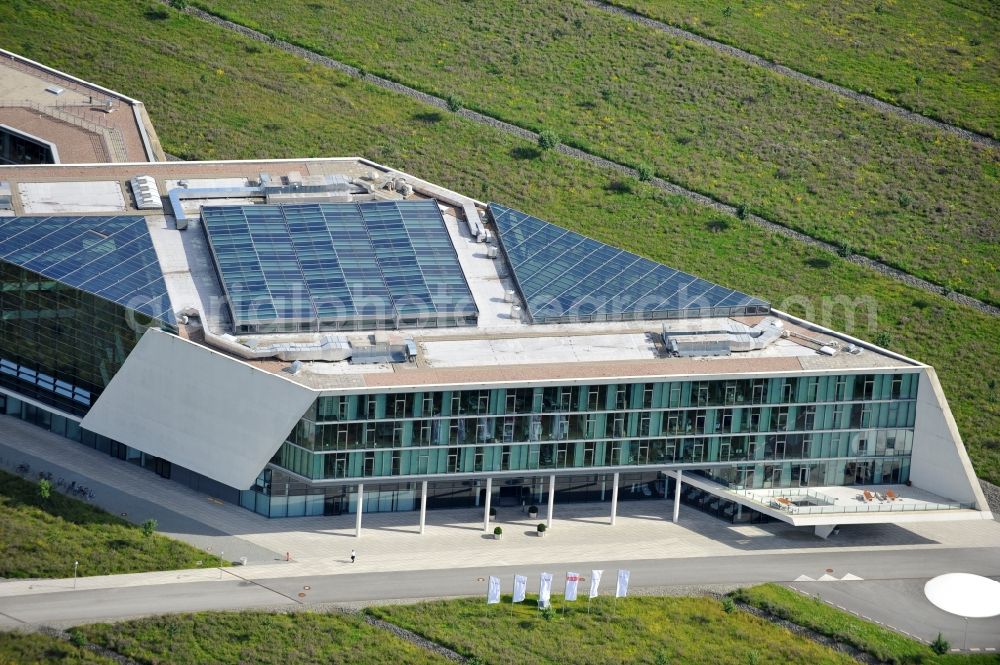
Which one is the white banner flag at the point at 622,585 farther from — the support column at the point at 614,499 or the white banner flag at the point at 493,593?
the support column at the point at 614,499

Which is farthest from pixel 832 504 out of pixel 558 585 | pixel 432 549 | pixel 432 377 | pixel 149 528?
pixel 149 528

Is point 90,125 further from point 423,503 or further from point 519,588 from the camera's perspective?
point 519,588

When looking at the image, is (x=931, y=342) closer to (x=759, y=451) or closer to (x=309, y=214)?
(x=759, y=451)

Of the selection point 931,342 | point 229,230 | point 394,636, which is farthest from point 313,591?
point 931,342

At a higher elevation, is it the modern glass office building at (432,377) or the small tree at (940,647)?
the modern glass office building at (432,377)

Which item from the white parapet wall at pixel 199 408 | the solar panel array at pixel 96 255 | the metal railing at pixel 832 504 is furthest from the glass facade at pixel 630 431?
the solar panel array at pixel 96 255

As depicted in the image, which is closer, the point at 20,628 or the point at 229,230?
the point at 20,628

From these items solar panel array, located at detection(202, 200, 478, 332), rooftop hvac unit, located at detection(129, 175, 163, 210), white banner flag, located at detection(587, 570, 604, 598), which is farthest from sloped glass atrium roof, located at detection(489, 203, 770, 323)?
rooftop hvac unit, located at detection(129, 175, 163, 210)

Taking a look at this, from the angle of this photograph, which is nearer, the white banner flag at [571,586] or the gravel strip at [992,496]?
the white banner flag at [571,586]
